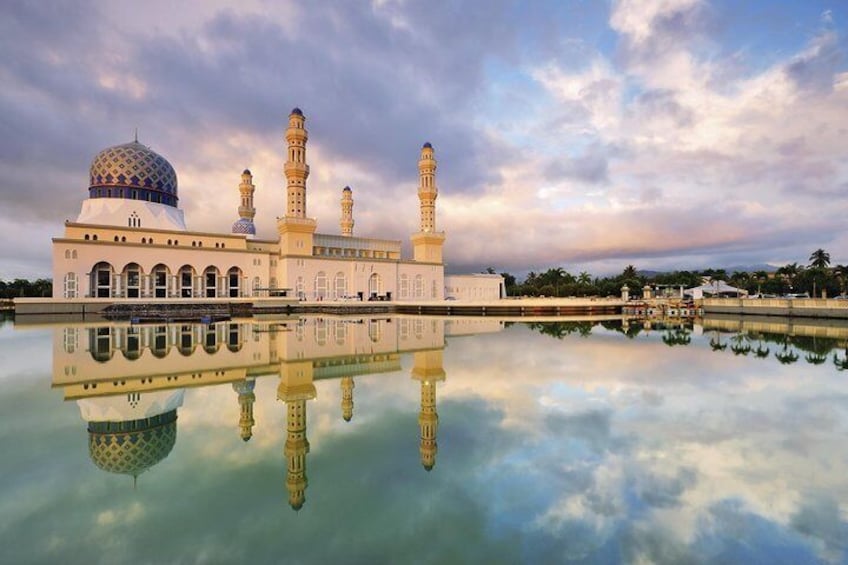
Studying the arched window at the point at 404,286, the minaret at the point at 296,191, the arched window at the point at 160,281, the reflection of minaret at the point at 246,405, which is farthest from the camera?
the arched window at the point at 404,286

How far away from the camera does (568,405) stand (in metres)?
7.89

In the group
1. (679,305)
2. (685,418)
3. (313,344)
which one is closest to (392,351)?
(313,344)

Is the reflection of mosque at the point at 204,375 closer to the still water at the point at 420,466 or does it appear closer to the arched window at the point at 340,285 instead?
the still water at the point at 420,466

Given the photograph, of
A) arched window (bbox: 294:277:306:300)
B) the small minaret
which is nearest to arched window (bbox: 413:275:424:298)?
arched window (bbox: 294:277:306:300)

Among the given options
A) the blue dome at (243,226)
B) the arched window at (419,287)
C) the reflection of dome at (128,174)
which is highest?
the reflection of dome at (128,174)

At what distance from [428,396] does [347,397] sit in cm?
158

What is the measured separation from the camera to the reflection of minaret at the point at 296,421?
4.62 metres

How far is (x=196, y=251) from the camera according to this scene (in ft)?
152

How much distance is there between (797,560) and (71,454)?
7439 millimetres

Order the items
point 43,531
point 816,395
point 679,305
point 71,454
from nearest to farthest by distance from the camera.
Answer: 1. point 43,531
2. point 71,454
3. point 816,395
4. point 679,305

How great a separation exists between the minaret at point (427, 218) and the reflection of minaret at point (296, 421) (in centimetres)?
4754

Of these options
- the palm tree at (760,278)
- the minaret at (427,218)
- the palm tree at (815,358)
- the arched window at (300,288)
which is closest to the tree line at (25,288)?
the arched window at (300,288)

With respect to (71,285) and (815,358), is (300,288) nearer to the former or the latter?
(71,285)

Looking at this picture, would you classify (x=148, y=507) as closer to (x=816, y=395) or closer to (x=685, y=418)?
(x=685, y=418)
